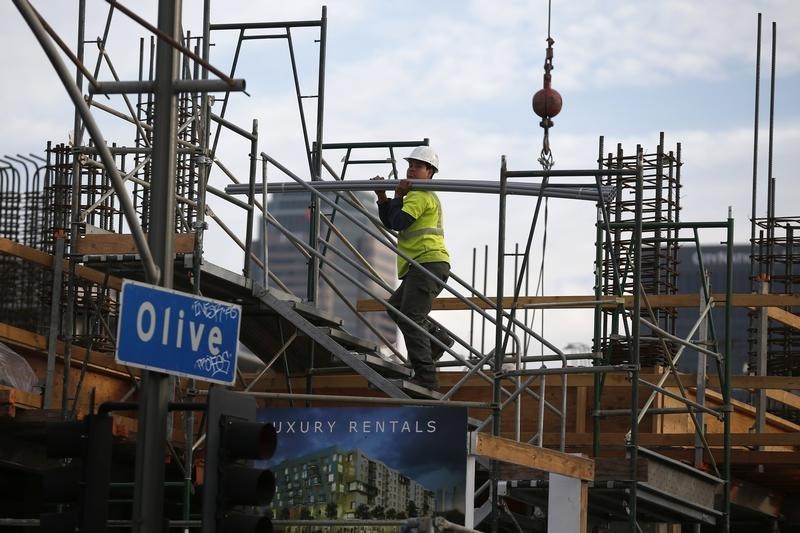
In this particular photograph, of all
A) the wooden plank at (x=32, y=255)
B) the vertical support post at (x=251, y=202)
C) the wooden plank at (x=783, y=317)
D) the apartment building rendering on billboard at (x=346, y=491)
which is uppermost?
the vertical support post at (x=251, y=202)

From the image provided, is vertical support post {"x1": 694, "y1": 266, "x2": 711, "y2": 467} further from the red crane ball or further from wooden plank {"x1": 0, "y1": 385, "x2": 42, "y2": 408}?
wooden plank {"x1": 0, "y1": 385, "x2": 42, "y2": 408}

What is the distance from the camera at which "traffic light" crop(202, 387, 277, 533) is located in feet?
30.4

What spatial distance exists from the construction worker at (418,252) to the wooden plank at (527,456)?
258cm

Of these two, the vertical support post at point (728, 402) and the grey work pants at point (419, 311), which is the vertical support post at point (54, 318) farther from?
the vertical support post at point (728, 402)

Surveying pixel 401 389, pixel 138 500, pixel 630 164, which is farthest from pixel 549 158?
pixel 630 164

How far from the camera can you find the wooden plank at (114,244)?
14.8m

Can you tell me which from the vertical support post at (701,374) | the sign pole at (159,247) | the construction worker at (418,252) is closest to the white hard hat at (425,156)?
the construction worker at (418,252)

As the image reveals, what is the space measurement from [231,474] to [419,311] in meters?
6.94

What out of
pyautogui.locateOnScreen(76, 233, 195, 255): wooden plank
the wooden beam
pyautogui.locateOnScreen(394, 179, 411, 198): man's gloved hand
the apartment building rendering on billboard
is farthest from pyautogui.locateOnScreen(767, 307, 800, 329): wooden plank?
pyautogui.locateOnScreen(76, 233, 195, 255): wooden plank

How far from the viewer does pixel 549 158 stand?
14930mm

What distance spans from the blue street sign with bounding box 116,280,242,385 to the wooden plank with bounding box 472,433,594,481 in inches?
135

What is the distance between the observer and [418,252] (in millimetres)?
16359

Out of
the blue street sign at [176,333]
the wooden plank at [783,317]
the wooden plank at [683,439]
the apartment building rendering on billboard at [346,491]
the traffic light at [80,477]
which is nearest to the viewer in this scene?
the blue street sign at [176,333]

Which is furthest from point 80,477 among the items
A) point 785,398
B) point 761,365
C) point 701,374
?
point 785,398
